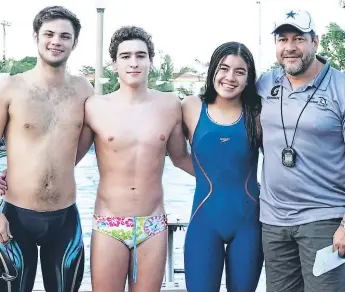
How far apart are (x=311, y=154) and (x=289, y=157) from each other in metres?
0.11

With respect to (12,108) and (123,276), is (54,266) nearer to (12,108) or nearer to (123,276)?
(123,276)

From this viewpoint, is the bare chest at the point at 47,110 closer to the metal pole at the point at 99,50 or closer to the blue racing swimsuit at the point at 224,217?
the blue racing swimsuit at the point at 224,217

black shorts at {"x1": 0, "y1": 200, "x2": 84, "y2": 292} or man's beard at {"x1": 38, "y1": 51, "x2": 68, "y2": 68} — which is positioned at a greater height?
man's beard at {"x1": 38, "y1": 51, "x2": 68, "y2": 68}

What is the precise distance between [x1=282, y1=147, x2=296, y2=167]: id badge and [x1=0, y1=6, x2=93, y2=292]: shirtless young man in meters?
1.19

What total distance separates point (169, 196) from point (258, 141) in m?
8.33

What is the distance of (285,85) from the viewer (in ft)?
10.1

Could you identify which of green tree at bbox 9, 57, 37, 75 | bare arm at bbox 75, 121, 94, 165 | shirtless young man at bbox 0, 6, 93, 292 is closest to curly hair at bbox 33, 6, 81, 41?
shirtless young man at bbox 0, 6, 93, 292


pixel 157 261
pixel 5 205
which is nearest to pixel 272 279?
pixel 157 261

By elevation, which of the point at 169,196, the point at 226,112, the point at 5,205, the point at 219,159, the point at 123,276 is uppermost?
the point at 226,112

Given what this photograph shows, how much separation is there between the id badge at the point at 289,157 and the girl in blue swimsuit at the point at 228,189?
0.96 ft

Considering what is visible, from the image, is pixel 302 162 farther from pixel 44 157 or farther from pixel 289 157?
pixel 44 157

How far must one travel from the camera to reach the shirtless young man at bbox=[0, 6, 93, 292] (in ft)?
10.4

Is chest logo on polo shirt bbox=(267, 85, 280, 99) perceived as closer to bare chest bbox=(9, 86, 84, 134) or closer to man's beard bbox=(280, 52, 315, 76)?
man's beard bbox=(280, 52, 315, 76)

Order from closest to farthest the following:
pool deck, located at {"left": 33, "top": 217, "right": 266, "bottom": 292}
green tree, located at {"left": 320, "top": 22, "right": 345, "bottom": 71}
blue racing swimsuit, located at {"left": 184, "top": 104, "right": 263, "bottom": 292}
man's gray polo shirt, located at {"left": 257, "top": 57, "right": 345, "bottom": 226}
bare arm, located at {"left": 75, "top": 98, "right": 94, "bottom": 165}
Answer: man's gray polo shirt, located at {"left": 257, "top": 57, "right": 345, "bottom": 226} → blue racing swimsuit, located at {"left": 184, "top": 104, "right": 263, "bottom": 292} → bare arm, located at {"left": 75, "top": 98, "right": 94, "bottom": 165} → pool deck, located at {"left": 33, "top": 217, "right": 266, "bottom": 292} → green tree, located at {"left": 320, "top": 22, "right": 345, "bottom": 71}
